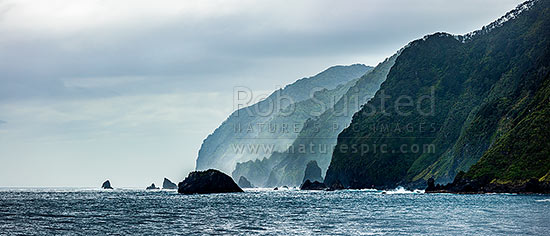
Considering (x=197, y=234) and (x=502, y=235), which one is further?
(x=197, y=234)

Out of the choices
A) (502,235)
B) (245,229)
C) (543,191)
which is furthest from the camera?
(543,191)

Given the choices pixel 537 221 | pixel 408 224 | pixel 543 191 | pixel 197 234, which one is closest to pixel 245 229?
pixel 197 234

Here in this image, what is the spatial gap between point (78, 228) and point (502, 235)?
51276mm

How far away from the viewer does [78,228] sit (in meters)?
78.6

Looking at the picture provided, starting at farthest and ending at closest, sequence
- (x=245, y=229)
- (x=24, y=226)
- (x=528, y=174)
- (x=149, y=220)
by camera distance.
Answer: (x=528, y=174) < (x=149, y=220) < (x=24, y=226) < (x=245, y=229)

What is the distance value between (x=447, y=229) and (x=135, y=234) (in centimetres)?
3640

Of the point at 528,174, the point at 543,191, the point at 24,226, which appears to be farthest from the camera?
the point at 528,174

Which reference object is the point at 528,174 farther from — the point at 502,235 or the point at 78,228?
the point at 78,228

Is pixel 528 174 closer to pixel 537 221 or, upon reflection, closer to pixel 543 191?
pixel 543 191

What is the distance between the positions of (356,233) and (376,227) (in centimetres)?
813

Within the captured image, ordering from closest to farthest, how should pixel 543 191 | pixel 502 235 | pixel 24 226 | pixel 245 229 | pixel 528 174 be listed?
1. pixel 502 235
2. pixel 245 229
3. pixel 24 226
4. pixel 543 191
5. pixel 528 174

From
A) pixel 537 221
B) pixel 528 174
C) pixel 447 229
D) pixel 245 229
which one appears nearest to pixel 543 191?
pixel 528 174

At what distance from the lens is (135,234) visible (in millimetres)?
70188

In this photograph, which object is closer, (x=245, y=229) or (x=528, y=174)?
(x=245, y=229)
